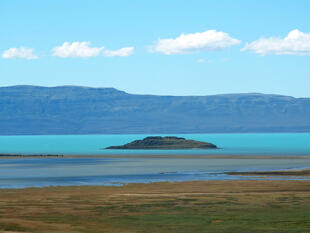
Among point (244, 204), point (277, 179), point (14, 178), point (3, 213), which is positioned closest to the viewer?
point (3, 213)

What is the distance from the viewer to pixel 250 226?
4656cm

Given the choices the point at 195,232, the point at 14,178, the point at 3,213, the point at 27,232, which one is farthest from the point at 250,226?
the point at 14,178

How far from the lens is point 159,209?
54.7 metres

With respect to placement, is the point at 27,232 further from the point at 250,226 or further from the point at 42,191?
the point at 42,191

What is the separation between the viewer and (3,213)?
52.8 m

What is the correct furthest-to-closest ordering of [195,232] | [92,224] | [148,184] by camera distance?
[148,184], [92,224], [195,232]

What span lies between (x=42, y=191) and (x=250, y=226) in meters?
29.4

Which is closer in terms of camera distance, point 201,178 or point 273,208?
point 273,208

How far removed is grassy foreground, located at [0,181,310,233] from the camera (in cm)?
4688

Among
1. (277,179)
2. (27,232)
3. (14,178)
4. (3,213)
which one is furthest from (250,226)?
(14,178)

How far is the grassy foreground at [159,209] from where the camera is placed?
4688 cm

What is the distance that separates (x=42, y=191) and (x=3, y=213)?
58.7 ft

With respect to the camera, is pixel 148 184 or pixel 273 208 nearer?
pixel 273 208

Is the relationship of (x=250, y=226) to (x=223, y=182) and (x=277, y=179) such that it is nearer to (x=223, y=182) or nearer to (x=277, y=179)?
(x=223, y=182)
